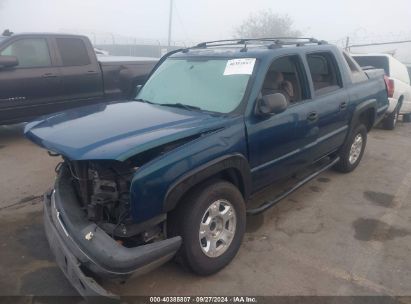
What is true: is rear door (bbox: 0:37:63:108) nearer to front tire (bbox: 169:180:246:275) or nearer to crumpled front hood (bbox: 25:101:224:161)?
crumpled front hood (bbox: 25:101:224:161)

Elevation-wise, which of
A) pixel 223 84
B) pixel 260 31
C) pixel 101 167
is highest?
pixel 223 84

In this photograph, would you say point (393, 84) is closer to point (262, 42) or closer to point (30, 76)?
point (262, 42)

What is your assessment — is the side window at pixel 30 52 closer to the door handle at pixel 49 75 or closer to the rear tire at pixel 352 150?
the door handle at pixel 49 75

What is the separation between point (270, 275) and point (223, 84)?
174 cm

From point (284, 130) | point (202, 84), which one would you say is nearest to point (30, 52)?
point (202, 84)

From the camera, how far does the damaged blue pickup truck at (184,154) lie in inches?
103

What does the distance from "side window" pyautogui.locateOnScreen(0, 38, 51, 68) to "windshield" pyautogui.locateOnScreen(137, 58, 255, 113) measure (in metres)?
3.50

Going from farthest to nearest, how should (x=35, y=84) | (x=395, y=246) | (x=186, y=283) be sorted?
(x=35, y=84)
(x=395, y=246)
(x=186, y=283)

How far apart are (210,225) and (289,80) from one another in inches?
77.7

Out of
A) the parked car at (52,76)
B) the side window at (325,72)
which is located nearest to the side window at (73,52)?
the parked car at (52,76)

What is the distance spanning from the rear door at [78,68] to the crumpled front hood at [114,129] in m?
3.86

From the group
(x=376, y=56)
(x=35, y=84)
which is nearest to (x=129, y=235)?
(x=35, y=84)

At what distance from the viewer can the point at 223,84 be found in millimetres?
3639

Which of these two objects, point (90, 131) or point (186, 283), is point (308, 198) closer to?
point (186, 283)
